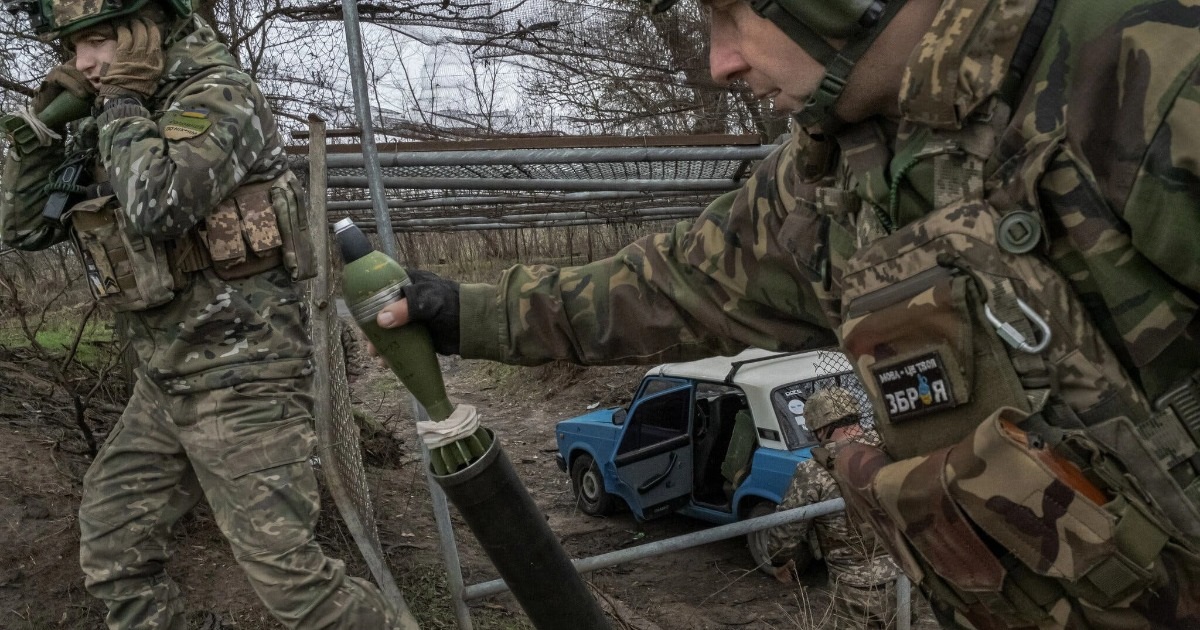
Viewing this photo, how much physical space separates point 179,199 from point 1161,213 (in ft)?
7.73

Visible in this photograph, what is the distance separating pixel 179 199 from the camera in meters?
2.59

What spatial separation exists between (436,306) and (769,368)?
4271 millimetres

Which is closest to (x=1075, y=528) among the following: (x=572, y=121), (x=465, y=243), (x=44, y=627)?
(x=44, y=627)

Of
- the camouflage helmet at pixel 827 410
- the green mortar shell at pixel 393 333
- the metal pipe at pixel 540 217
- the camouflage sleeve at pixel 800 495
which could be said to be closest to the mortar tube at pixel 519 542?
the green mortar shell at pixel 393 333

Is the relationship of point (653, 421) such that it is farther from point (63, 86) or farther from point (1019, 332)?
point (1019, 332)

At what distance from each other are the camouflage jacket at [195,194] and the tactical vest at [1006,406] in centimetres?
202

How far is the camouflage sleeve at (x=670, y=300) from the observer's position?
172cm

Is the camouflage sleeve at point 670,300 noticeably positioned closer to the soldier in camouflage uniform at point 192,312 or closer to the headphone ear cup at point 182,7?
the soldier in camouflage uniform at point 192,312

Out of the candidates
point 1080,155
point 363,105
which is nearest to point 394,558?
point 363,105

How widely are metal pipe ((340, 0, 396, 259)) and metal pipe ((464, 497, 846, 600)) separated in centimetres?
118

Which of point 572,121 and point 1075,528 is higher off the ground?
point 572,121

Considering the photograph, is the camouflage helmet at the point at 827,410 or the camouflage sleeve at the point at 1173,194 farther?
the camouflage helmet at the point at 827,410

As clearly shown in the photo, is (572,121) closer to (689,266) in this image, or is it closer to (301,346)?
(301,346)

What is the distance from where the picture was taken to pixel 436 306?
178 cm
